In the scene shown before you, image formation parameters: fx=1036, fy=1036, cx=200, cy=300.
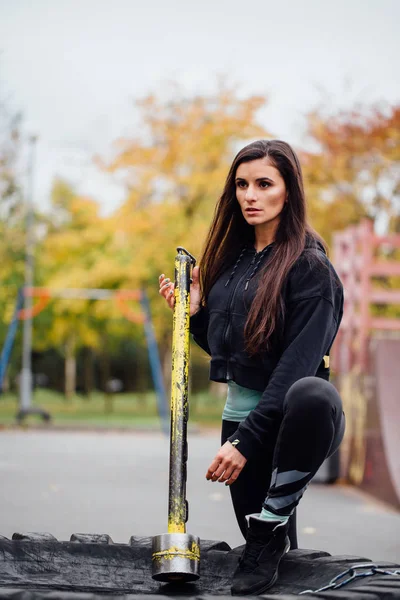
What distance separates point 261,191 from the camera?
120 inches

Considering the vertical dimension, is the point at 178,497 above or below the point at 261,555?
above

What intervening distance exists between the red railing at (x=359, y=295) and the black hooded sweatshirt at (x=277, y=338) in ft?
24.7

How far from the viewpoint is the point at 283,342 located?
2.91 meters

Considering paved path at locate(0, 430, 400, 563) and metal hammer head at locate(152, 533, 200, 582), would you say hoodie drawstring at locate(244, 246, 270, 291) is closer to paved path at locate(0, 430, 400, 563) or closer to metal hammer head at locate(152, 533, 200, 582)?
metal hammer head at locate(152, 533, 200, 582)

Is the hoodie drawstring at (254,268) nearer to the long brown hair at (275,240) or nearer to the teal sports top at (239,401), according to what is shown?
the long brown hair at (275,240)

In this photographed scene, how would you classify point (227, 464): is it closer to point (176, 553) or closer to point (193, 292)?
point (176, 553)

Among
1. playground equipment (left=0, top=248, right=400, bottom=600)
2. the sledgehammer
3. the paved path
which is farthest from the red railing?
the sledgehammer

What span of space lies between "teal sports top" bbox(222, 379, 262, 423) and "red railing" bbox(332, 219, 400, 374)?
24.7 ft

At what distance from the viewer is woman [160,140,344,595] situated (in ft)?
8.85

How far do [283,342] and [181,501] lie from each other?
0.53m

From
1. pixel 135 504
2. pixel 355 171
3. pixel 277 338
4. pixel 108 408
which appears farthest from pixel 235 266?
pixel 108 408

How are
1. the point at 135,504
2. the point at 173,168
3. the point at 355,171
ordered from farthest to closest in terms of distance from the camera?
the point at 173,168, the point at 355,171, the point at 135,504

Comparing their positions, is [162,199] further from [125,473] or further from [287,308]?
[287,308]

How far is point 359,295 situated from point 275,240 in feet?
27.2
